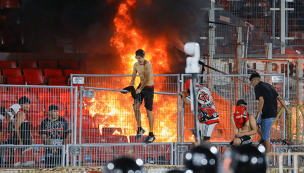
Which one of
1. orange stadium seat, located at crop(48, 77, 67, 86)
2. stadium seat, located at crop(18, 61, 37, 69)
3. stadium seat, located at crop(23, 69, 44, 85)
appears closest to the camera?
orange stadium seat, located at crop(48, 77, 67, 86)

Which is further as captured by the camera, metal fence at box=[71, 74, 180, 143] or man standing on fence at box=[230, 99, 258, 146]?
metal fence at box=[71, 74, 180, 143]

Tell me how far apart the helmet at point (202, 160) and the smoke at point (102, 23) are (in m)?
9.25

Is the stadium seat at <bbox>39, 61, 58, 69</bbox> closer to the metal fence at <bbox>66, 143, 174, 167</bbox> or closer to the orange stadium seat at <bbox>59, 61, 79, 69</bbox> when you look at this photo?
the orange stadium seat at <bbox>59, 61, 79, 69</bbox>

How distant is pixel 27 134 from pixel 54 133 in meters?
0.45

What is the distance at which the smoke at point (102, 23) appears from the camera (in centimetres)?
1229

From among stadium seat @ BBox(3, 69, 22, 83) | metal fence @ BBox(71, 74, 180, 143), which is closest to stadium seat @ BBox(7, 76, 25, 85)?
stadium seat @ BBox(3, 69, 22, 83)

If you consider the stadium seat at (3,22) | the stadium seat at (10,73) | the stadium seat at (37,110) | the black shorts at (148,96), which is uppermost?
the stadium seat at (3,22)

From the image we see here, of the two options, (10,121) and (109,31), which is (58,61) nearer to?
(109,31)

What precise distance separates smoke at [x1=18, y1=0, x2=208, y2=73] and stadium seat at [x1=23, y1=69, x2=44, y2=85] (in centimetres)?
159

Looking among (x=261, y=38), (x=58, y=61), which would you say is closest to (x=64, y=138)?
(x=58, y=61)

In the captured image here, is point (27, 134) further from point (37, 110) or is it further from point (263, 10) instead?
point (263, 10)

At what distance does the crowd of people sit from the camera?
Answer: 5.93 meters

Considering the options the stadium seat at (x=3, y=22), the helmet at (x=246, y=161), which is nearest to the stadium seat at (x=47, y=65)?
the stadium seat at (x=3, y=22)

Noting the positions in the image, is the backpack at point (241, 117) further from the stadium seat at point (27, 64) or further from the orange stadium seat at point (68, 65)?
the stadium seat at point (27, 64)
